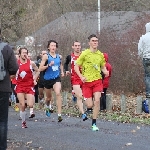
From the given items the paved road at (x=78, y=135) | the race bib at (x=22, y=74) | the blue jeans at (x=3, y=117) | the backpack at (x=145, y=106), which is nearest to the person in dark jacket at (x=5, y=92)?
the blue jeans at (x=3, y=117)

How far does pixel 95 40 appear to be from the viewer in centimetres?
1256

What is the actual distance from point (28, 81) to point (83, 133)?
9.86 feet

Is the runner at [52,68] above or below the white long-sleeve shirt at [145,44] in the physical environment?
below

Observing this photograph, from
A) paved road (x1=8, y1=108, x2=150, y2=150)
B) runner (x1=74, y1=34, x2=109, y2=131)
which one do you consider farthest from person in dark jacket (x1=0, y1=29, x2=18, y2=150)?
runner (x1=74, y1=34, x2=109, y2=131)

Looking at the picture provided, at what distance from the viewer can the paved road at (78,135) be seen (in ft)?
33.2

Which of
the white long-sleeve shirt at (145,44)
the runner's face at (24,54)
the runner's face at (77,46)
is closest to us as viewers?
the runner's face at (24,54)

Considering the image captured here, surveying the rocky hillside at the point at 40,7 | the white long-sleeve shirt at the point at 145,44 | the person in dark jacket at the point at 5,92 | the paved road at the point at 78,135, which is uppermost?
the rocky hillside at the point at 40,7

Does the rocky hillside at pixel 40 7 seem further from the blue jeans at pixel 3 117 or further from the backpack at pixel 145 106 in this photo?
the blue jeans at pixel 3 117

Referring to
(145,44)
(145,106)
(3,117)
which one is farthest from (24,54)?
(3,117)

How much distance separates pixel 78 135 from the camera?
11.6 meters

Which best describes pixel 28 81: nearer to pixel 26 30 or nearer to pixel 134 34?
pixel 134 34

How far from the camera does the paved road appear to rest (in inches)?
398

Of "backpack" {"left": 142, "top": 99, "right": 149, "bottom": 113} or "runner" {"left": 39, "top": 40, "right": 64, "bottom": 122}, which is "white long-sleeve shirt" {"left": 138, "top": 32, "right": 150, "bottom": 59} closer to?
"backpack" {"left": 142, "top": 99, "right": 149, "bottom": 113}

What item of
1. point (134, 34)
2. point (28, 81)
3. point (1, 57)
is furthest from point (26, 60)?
point (134, 34)
